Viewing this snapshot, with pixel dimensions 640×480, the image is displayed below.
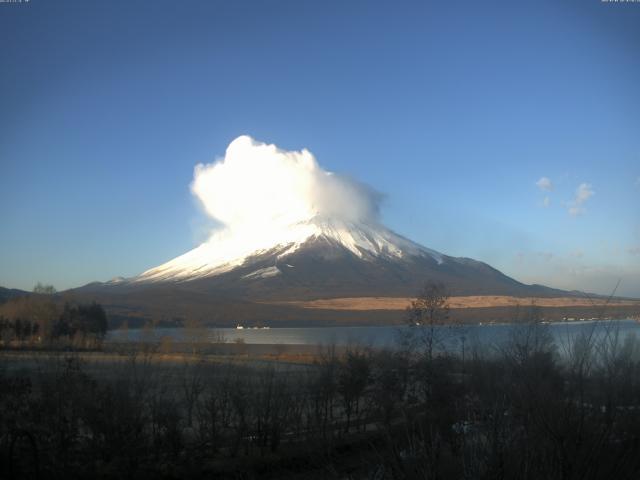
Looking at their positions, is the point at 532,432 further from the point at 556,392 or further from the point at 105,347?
the point at 105,347

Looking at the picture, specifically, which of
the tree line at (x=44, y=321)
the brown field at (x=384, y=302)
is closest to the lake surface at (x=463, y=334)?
the tree line at (x=44, y=321)

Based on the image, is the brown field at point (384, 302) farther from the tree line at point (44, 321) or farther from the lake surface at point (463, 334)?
the tree line at point (44, 321)

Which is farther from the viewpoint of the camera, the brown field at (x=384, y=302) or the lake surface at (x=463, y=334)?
the brown field at (x=384, y=302)

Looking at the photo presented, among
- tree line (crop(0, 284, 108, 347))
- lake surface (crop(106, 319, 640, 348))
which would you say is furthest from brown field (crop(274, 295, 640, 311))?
tree line (crop(0, 284, 108, 347))

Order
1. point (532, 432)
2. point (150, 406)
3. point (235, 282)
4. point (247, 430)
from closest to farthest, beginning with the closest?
point (532, 432), point (150, 406), point (247, 430), point (235, 282)

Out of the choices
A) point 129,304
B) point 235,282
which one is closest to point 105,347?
point 129,304

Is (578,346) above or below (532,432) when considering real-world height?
above

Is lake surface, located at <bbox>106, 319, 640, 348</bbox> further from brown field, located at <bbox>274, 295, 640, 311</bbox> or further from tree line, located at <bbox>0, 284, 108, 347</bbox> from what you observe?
brown field, located at <bbox>274, 295, 640, 311</bbox>

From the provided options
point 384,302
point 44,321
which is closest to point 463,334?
point 44,321

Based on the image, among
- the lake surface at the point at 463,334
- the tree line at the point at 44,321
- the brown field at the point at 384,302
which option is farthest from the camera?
the brown field at the point at 384,302

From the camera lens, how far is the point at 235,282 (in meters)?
193

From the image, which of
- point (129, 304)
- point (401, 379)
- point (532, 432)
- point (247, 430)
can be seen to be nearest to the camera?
point (532, 432)

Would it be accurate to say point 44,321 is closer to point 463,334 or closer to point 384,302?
point 463,334

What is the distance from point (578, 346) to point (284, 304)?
152512mm
